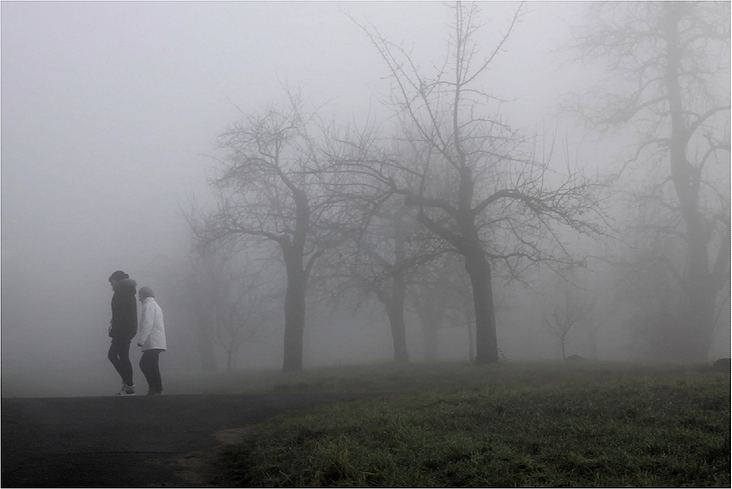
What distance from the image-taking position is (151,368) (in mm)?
11922

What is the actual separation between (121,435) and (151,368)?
173 inches

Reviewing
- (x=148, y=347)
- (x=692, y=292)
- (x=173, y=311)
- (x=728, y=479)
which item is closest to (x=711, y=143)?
(x=692, y=292)

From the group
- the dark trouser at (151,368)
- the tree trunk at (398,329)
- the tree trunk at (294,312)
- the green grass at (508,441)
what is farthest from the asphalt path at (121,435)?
the tree trunk at (398,329)

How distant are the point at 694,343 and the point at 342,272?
41.2ft

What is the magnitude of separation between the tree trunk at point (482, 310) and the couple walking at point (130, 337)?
807 cm

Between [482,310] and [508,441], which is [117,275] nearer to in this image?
[508,441]

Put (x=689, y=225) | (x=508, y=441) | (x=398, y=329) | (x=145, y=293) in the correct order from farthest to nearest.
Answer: (x=398, y=329) → (x=689, y=225) → (x=145, y=293) → (x=508, y=441)

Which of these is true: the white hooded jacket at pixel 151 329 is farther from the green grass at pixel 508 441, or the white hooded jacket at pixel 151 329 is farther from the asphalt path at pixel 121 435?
the green grass at pixel 508 441

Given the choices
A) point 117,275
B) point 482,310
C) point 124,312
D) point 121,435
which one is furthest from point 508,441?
point 482,310

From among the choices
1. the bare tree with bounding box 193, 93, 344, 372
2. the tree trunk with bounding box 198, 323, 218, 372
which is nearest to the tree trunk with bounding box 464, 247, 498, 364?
the bare tree with bounding box 193, 93, 344, 372

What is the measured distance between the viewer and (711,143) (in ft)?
77.2

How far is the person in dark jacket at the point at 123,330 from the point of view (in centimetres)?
1194

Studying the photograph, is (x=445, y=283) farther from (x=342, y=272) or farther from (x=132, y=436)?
(x=132, y=436)

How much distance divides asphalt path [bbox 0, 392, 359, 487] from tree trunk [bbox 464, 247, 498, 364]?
6364 millimetres
